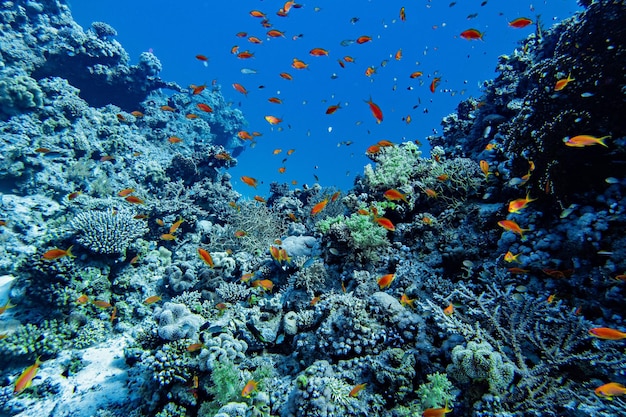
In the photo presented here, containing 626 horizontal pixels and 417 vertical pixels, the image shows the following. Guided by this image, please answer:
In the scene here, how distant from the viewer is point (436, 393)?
3.36 metres

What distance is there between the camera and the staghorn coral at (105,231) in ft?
23.3

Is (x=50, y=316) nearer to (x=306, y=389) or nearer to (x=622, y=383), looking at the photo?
(x=306, y=389)

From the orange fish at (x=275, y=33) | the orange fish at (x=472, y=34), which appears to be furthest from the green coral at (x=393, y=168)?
the orange fish at (x=275, y=33)

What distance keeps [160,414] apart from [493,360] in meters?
4.70

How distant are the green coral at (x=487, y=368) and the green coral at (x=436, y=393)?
25cm

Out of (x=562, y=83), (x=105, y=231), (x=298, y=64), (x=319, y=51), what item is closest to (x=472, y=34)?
(x=562, y=83)

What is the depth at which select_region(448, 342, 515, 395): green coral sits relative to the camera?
3256 millimetres

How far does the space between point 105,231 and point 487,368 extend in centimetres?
802

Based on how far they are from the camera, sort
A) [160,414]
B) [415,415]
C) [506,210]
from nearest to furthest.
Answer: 1. [415,415]
2. [160,414]
3. [506,210]

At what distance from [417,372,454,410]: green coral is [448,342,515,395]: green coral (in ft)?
0.81

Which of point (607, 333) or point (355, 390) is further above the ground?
point (607, 333)

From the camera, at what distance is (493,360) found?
10.6ft

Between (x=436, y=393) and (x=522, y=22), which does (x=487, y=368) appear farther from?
(x=522, y=22)

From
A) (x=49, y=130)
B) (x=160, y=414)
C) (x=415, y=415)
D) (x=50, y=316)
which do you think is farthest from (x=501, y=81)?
(x=49, y=130)
